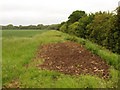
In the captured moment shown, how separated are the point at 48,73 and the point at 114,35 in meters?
4.56

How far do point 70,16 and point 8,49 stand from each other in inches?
1295

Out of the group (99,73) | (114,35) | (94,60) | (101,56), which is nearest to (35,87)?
(99,73)

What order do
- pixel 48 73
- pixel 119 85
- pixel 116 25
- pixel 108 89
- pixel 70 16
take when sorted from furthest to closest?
pixel 70 16
pixel 116 25
pixel 48 73
pixel 119 85
pixel 108 89

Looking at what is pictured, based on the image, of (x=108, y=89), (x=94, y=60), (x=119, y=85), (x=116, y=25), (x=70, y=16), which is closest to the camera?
(x=108, y=89)

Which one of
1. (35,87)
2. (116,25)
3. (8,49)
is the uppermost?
(116,25)

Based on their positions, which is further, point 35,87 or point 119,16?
point 119,16

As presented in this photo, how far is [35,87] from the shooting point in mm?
3289

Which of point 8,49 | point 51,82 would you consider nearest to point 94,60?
point 51,82

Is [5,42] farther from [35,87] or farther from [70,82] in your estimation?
[70,82]

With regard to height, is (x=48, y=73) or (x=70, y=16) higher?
(x=70, y=16)

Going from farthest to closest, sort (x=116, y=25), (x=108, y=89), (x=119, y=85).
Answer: (x=116, y=25) < (x=119, y=85) < (x=108, y=89)

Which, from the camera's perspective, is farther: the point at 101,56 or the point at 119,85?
the point at 101,56

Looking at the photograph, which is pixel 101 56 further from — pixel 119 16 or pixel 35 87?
pixel 35 87

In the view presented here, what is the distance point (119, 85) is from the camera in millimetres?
3354
